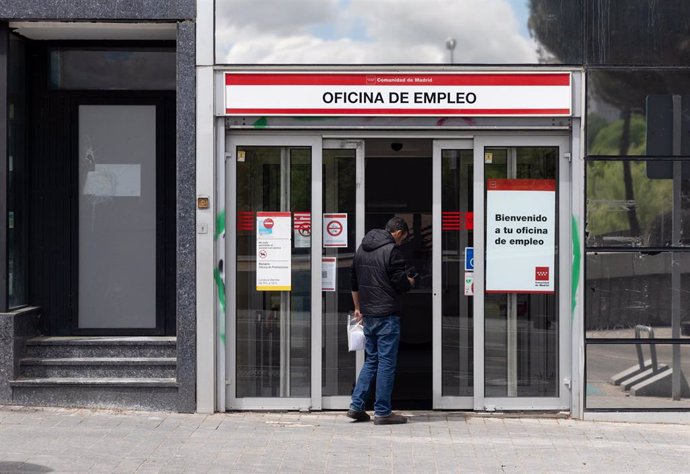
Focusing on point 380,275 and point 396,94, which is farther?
point 396,94

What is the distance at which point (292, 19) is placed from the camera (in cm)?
1020

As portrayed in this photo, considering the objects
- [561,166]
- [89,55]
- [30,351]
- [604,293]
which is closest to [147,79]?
[89,55]

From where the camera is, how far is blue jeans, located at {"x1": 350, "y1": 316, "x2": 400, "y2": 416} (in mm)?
9812

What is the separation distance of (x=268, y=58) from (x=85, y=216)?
2.43 m

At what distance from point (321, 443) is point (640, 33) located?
450cm

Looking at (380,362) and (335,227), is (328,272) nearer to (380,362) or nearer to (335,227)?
(335,227)

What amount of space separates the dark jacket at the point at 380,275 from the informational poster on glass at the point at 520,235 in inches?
39.0

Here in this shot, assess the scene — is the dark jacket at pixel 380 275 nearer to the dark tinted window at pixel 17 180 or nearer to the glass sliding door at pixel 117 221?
the glass sliding door at pixel 117 221

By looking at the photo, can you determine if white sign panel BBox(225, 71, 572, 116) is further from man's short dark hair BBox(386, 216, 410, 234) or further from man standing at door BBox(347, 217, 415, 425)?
man standing at door BBox(347, 217, 415, 425)

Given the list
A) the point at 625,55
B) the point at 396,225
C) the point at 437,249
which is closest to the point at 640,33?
the point at 625,55

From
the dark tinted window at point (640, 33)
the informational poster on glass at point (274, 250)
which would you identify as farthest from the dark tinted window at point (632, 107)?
the informational poster on glass at point (274, 250)

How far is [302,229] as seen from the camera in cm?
1038

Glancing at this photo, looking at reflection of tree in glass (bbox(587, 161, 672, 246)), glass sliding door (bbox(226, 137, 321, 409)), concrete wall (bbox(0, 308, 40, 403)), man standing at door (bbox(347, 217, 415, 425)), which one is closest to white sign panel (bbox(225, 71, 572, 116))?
glass sliding door (bbox(226, 137, 321, 409))

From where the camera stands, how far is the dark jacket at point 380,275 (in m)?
9.75
